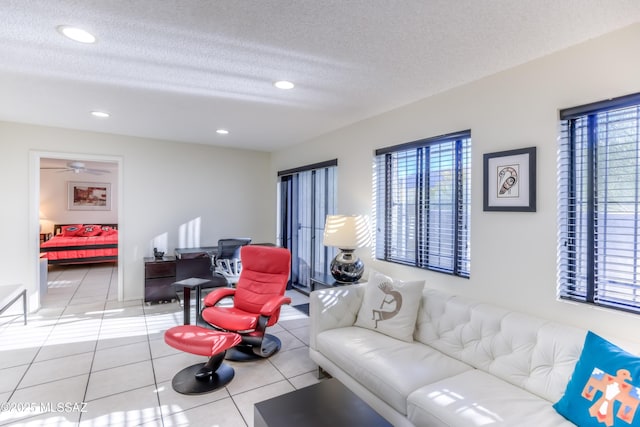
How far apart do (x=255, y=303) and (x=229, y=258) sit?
1.45 metres

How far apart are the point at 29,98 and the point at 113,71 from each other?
1.39 metres

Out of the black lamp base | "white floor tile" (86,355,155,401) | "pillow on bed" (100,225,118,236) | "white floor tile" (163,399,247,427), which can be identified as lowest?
"white floor tile" (163,399,247,427)

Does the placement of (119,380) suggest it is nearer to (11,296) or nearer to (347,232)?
(11,296)

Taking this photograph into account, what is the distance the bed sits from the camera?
21.9 feet

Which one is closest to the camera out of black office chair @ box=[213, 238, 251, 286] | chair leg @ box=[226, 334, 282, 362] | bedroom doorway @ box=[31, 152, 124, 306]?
chair leg @ box=[226, 334, 282, 362]

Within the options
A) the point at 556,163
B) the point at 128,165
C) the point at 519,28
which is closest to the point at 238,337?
the point at 556,163

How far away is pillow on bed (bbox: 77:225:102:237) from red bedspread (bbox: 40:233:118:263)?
0.22 m

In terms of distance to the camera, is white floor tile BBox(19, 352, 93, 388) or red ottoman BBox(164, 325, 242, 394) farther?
white floor tile BBox(19, 352, 93, 388)

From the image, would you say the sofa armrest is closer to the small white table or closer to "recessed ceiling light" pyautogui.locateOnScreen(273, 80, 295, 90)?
"recessed ceiling light" pyautogui.locateOnScreen(273, 80, 295, 90)

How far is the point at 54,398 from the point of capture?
2.31 m

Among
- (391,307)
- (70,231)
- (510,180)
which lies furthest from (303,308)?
(70,231)

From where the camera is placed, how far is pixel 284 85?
8.95 feet

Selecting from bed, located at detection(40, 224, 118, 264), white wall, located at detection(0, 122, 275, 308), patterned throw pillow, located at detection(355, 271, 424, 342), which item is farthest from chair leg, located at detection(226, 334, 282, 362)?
bed, located at detection(40, 224, 118, 264)

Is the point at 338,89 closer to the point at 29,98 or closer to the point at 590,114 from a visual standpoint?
the point at 590,114
